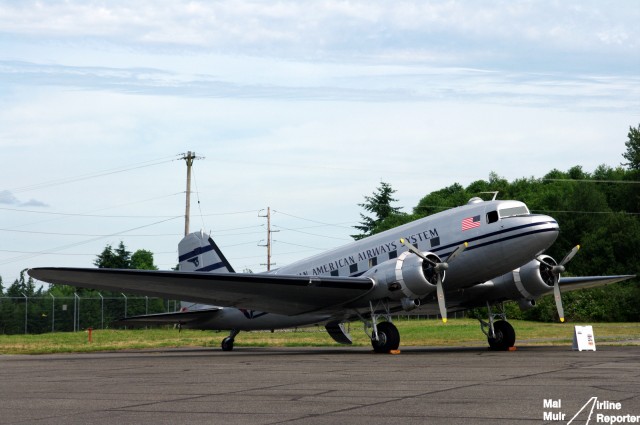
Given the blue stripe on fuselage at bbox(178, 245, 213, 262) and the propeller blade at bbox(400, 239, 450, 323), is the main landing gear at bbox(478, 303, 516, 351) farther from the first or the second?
the blue stripe on fuselage at bbox(178, 245, 213, 262)

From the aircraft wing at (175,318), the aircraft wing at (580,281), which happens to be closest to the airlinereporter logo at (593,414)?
the aircraft wing at (580,281)

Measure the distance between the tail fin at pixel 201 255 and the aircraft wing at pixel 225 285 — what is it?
4.07m

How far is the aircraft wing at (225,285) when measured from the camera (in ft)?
78.4

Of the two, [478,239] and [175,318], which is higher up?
[478,239]

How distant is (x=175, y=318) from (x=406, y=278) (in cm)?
1066

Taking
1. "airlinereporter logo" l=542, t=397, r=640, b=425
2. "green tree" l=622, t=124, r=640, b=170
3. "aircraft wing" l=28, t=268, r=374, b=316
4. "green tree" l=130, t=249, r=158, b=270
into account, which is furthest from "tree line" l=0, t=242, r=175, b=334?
"green tree" l=130, t=249, r=158, b=270

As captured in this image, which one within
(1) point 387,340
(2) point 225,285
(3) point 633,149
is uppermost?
(3) point 633,149

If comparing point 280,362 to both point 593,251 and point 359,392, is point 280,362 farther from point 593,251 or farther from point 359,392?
point 593,251

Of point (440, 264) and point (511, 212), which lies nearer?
point (440, 264)

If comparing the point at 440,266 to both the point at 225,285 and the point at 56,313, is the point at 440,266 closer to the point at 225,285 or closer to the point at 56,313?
the point at 225,285

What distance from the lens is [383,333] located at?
25.4 meters

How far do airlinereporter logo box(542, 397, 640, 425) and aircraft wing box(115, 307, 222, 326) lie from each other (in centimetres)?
2165

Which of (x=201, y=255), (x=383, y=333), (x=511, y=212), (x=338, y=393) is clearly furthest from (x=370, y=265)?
(x=338, y=393)

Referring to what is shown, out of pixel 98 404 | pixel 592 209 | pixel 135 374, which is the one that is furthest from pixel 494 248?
pixel 592 209
